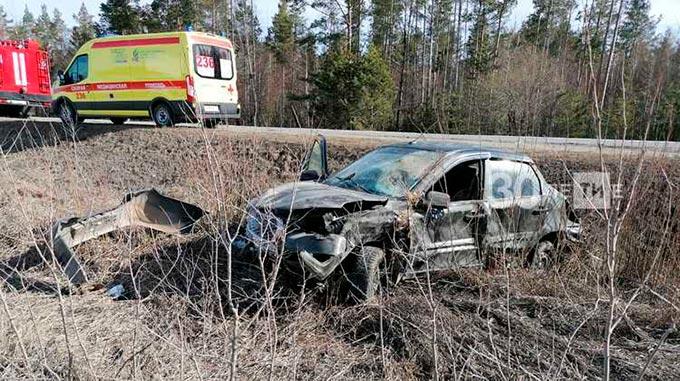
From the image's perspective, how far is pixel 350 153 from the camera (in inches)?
422

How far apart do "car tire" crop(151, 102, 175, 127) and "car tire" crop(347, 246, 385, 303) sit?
35.3ft

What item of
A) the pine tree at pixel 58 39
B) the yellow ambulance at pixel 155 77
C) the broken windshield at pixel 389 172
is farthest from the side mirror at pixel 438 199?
the pine tree at pixel 58 39

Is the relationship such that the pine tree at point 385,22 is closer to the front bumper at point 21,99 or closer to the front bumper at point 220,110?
the front bumper at point 21,99

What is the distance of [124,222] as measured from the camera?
18.0 ft

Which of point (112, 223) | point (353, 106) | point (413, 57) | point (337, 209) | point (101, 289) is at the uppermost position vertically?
point (413, 57)

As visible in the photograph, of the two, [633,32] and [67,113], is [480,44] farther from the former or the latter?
[633,32]

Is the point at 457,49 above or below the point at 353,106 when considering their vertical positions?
above

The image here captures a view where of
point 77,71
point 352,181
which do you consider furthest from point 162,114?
point 352,181

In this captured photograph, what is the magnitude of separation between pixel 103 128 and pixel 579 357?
46.4 ft

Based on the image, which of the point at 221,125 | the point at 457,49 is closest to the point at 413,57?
the point at 457,49

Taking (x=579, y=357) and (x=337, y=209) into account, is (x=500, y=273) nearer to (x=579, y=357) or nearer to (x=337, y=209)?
(x=579, y=357)

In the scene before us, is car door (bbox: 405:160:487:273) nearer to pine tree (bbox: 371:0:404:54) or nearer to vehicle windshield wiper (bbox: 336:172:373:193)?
vehicle windshield wiper (bbox: 336:172:373:193)

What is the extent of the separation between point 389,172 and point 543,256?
2.05m

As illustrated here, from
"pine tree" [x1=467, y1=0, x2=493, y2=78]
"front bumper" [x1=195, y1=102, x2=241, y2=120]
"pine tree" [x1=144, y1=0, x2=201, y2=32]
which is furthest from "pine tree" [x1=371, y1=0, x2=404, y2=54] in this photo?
"front bumper" [x1=195, y1=102, x2=241, y2=120]
